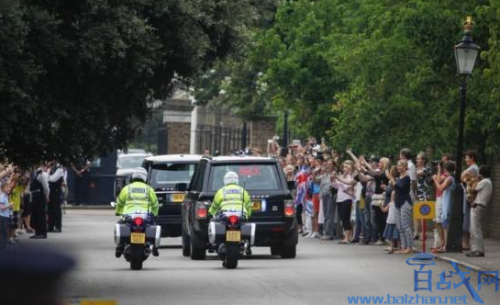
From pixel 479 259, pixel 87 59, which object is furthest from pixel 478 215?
pixel 87 59

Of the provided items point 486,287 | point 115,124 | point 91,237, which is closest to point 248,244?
point 115,124

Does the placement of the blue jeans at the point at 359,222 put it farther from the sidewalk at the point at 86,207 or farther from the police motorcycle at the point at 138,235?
the sidewalk at the point at 86,207

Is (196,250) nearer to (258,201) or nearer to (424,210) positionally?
(258,201)

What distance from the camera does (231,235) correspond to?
17.9 m

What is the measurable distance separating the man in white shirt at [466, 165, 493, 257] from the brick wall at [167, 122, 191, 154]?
3699cm

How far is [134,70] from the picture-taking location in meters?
13.9

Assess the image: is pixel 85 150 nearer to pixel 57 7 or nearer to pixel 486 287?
pixel 57 7

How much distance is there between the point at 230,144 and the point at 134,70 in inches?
1672

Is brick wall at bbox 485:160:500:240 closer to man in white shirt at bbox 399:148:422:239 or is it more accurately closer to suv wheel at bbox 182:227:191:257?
man in white shirt at bbox 399:148:422:239

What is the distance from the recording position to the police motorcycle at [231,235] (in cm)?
1797


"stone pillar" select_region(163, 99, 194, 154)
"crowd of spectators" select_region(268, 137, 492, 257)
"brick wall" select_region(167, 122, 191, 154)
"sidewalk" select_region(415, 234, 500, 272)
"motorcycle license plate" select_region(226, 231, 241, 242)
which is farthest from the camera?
"stone pillar" select_region(163, 99, 194, 154)

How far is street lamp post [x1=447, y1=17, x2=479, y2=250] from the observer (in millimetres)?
21188

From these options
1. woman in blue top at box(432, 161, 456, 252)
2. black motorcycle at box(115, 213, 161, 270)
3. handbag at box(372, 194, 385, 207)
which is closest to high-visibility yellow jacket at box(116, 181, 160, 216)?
black motorcycle at box(115, 213, 161, 270)

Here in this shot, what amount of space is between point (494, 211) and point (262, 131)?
25.0 meters
